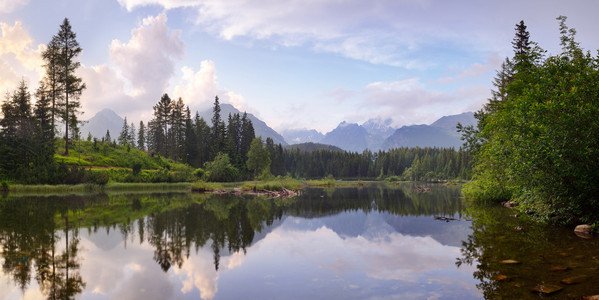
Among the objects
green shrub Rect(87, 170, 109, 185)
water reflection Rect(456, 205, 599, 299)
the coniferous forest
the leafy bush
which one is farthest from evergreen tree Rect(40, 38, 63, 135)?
water reflection Rect(456, 205, 599, 299)

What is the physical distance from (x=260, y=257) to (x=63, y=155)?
5629 centimetres

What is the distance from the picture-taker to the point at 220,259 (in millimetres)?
10930

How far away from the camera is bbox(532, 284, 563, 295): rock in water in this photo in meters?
7.19

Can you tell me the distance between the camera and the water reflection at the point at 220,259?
8070 mm

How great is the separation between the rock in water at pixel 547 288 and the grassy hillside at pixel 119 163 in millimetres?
55719

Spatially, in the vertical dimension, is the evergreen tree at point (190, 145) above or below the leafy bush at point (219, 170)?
above

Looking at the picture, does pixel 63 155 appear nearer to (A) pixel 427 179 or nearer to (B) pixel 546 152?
(B) pixel 546 152

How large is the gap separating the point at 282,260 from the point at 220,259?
86.1 inches

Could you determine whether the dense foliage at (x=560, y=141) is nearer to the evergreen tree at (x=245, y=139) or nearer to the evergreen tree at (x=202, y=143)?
the evergreen tree at (x=202, y=143)

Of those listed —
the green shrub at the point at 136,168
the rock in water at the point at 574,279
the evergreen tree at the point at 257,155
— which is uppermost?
the evergreen tree at the point at 257,155

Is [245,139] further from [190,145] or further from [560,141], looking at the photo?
[560,141]

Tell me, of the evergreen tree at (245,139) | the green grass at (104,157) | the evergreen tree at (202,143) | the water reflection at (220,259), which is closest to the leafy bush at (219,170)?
the green grass at (104,157)

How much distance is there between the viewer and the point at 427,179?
15838 cm

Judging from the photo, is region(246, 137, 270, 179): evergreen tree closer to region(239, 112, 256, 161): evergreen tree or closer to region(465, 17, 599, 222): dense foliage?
region(239, 112, 256, 161): evergreen tree
